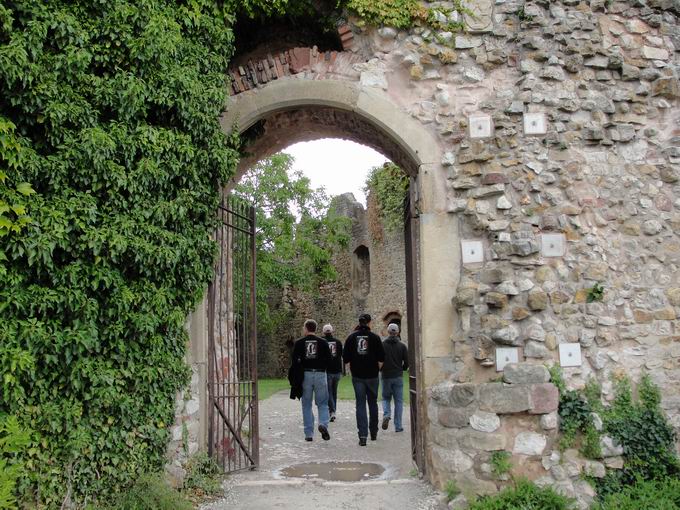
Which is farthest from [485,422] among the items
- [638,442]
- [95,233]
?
[95,233]

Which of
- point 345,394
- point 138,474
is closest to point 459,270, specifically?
point 138,474

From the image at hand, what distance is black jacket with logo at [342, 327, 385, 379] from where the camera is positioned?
311 inches

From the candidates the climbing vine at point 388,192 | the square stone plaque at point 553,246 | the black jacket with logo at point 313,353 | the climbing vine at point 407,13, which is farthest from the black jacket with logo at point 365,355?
the climbing vine at point 388,192

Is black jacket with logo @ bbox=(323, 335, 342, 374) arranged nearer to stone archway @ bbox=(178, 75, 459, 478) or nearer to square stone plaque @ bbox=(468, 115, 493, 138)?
stone archway @ bbox=(178, 75, 459, 478)

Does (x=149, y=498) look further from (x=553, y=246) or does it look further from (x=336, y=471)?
(x=553, y=246)

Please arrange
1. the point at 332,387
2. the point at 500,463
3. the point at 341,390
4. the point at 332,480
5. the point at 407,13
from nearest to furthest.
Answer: the point at 500,463 < the point at 407,13 < the point at 332,480 < the point at 332,387 < the point at 341,390

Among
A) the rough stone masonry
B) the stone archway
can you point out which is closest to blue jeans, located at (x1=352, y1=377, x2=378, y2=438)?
the stone archway

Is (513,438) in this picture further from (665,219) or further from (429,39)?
(429,39)

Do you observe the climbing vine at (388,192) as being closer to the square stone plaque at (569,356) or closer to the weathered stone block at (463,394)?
the square stone plaque at (569,356)

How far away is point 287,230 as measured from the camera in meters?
19.4

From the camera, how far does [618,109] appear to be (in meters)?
5.71

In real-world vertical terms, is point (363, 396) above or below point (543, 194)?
below

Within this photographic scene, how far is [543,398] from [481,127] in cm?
226

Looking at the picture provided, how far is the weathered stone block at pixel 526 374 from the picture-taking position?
16.6 ft
